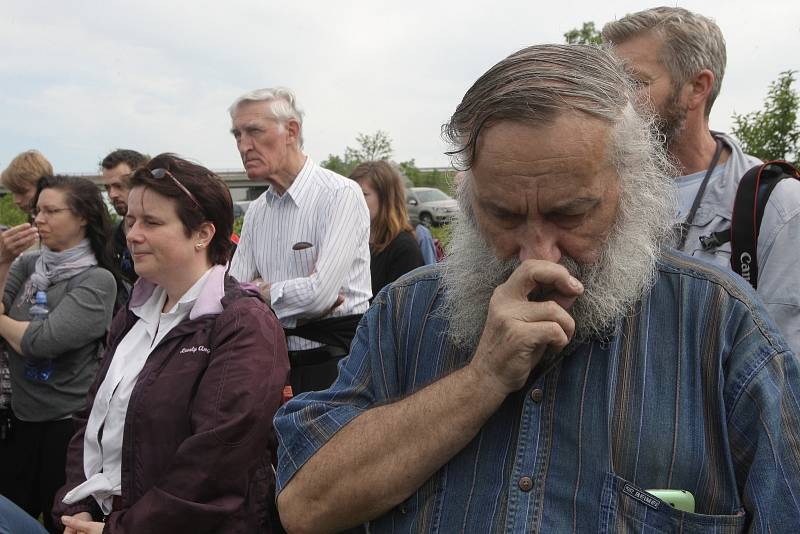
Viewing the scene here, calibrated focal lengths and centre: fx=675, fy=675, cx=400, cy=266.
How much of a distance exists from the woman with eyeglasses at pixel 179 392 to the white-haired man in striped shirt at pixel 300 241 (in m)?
0.77

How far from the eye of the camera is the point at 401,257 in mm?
5012

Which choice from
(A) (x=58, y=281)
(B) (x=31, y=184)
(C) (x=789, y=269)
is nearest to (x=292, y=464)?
(C) (x=789, y=269)

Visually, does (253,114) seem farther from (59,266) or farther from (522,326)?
(522,326)

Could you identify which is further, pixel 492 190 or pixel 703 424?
pixel 492 190

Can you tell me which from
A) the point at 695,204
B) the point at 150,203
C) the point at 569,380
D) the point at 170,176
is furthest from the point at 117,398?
the point at 695,204

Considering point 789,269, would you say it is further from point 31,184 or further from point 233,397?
point 31,184

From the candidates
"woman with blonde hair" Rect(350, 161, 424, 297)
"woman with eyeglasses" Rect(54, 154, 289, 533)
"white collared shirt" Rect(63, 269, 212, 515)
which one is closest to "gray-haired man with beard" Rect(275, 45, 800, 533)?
"woman with eyeglasses" Rect(54, 154, 289, 533)

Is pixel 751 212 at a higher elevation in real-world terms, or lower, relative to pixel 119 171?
higher

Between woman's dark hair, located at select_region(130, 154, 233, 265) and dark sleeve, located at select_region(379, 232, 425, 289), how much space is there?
2109 millimetres

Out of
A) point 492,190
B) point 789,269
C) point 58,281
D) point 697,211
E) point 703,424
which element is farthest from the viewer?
point 58,281

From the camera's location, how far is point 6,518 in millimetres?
2547

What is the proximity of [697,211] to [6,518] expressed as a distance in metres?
2.78

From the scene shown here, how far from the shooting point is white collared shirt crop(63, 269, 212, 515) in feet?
8.29

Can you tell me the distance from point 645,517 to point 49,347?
3.35m
